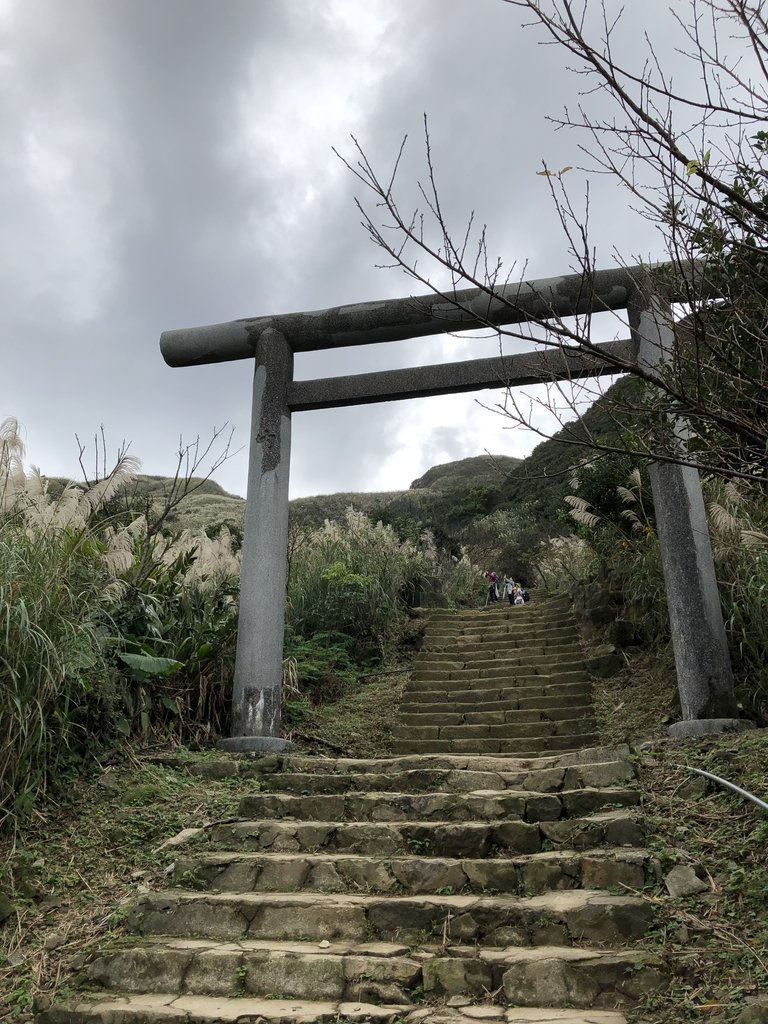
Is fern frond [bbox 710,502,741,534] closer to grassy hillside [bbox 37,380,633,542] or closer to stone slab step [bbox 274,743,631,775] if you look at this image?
stone slab step [bbox 274,743,631,775]

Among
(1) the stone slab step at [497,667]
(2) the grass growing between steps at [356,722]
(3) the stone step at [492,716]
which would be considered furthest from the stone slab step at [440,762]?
(1) the stone slab step at [497,667]

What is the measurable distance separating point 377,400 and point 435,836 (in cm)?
373

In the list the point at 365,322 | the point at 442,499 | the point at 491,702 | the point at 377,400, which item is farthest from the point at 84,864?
the point at 442,499

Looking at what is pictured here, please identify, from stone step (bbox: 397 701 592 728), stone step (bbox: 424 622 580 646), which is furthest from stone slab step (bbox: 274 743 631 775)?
stone step (bbox: 424 622 580 646)

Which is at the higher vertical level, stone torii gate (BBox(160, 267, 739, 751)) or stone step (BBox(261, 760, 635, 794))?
stone torii gate (BBox(160, 267, 739, 751))

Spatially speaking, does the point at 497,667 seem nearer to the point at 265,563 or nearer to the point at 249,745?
the point at 265,563

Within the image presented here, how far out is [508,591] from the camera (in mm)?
16078

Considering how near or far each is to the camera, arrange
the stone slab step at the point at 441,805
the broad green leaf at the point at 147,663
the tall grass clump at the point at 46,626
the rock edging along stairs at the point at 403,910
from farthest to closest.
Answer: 1. the broad green leaf at the point at 147,663
2. the stone slab step at the point at 441,805
3. the tall grass clump at the point at 46,626
4. the rock edging along stairs at the point at 403,910

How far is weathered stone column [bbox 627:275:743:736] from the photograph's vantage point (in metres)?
5.38

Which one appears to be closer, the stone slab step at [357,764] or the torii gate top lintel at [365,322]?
the stone slab step at [357,764]

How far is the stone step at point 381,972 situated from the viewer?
2898mm

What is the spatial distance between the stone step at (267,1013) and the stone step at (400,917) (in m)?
0.40

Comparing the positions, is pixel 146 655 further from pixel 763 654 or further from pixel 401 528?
pixel 401 528

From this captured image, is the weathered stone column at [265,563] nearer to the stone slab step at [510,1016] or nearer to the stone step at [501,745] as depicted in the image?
the stone step at [501,745]
